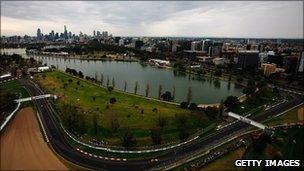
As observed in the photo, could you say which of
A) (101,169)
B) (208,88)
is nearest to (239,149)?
(101,169)

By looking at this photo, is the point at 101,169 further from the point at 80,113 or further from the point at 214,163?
the point at 80,113

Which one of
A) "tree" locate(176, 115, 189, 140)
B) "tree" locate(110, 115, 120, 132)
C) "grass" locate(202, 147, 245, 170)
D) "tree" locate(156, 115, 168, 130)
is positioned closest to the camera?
"grass" locate(202, 147, 245, 170)

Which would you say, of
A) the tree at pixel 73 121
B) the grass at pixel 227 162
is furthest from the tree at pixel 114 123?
the grass at pixel 227 162

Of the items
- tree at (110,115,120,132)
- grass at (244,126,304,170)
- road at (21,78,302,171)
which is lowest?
grass at (244,126,304,170)

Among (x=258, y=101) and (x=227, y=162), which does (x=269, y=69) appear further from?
(x=227, y=162)

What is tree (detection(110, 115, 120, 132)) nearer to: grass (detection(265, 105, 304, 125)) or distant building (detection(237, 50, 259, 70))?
grass (detection(265, 105, 304, 125))

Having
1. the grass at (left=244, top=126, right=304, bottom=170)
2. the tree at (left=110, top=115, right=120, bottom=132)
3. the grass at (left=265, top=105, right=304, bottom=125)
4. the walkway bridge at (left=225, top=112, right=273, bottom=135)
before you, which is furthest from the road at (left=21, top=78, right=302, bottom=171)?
the tree at (left=110, top=115, right=120, bottom=132)
